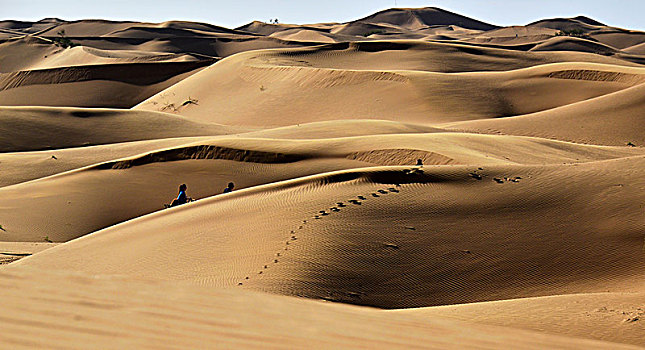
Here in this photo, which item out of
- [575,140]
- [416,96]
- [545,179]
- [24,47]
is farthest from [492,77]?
[24,47]

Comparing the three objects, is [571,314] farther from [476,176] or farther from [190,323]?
[476,176]

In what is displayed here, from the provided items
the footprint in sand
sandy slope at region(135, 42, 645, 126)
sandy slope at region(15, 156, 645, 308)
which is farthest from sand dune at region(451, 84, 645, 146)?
the footprint in sand

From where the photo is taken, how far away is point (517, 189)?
11133 millimetres

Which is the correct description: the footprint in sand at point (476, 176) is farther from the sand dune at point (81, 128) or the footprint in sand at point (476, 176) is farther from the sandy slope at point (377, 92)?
the sandy slope at point (377, 92)

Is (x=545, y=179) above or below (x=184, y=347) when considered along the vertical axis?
below

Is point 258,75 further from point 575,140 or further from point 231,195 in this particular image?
point 231,195

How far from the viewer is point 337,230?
9.05 meters

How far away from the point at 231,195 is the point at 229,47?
72.1 meters

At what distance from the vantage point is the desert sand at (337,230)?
11.0 ft

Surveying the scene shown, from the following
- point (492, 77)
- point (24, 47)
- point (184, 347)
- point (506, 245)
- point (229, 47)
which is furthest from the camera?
point (229, 47)

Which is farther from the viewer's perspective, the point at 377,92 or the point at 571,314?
the point at 377,92

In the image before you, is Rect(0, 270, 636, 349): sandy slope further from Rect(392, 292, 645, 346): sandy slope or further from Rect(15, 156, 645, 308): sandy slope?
Rect(15, 156, 645, 308): sandy slope

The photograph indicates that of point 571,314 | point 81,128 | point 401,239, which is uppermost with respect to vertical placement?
point 571,314

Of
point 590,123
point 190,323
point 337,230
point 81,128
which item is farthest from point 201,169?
point 590,123
